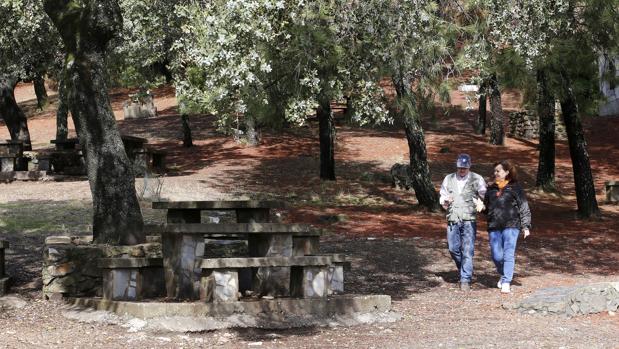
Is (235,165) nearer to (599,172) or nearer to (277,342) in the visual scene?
(599,172)

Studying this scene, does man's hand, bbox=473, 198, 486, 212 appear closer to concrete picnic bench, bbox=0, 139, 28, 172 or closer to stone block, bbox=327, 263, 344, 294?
stone block, bbox=327, 263, 344, 294

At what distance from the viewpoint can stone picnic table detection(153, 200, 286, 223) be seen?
9.82 m

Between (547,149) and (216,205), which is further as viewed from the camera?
(547,149)

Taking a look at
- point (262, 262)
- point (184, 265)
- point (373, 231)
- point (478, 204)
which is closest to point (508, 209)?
point (478, 204)

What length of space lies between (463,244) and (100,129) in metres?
4.67

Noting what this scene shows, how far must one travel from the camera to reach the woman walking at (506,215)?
1132 centimetres

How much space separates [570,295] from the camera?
1009cm

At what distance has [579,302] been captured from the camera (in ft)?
32.8

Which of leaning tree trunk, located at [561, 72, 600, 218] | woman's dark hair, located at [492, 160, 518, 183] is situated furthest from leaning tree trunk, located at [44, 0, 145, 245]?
leaning tree trunk, located at [561, 72, 600, 218]

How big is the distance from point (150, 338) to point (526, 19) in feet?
31.1

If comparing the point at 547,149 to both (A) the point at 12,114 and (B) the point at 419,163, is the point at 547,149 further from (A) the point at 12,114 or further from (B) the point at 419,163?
(A) the point at 12,114

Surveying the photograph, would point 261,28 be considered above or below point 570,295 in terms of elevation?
above

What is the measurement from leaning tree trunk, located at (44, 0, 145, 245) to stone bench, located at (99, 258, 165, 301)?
101 cm

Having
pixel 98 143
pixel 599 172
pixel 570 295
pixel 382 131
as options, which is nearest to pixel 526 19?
pixel 570 295
